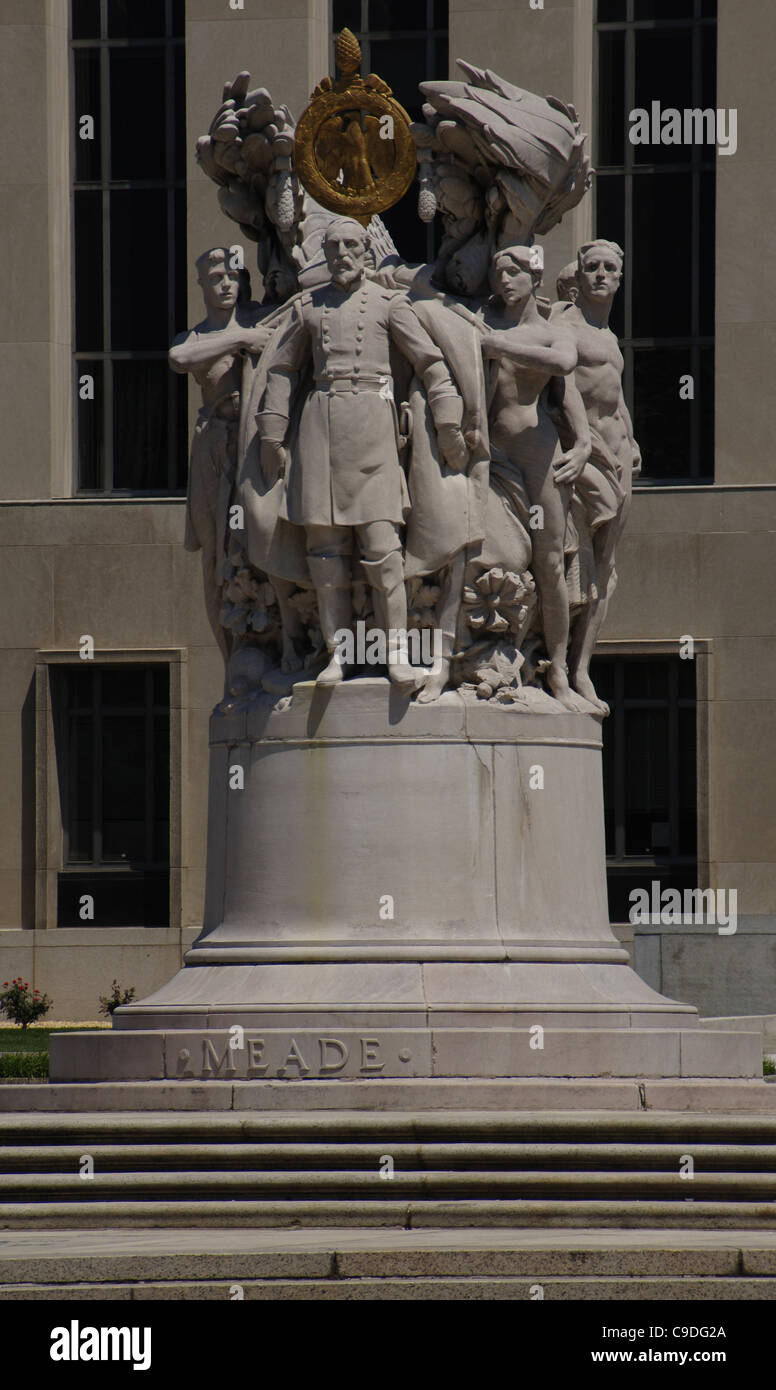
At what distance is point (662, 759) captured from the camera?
37844 millimetres

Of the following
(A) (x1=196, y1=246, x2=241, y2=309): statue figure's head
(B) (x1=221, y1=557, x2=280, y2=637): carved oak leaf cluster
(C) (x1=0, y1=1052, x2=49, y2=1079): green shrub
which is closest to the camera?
(B) (x1=221, y1=557, x2=280, y2=637): carved oak leaf cluster

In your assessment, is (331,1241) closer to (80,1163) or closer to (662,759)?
(80,1163)

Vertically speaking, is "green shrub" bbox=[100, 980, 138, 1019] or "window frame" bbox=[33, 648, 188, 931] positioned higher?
"window frame" bbox=[33, 648, 188, 931]

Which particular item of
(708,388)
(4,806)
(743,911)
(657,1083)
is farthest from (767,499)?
(657,1083)

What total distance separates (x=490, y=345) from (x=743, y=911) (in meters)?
21.1

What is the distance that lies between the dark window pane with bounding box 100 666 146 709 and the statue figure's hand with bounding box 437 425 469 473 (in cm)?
2294

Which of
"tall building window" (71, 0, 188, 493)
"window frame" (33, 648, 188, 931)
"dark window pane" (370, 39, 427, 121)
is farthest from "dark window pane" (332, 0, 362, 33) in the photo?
"window frame" (33, 648, 188, 931)

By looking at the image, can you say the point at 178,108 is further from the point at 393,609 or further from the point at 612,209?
the point at 393,609

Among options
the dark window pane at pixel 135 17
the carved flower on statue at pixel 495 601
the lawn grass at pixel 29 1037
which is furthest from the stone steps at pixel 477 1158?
the dark window pane at pixel 135 17

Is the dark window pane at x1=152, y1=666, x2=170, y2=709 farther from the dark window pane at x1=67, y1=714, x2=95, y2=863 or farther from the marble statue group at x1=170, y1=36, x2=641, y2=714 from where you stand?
the marble statue group at x1=170, y1=36, x2=641, y2=714

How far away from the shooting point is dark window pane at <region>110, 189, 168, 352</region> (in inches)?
1532

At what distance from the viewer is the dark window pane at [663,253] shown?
37.9 m

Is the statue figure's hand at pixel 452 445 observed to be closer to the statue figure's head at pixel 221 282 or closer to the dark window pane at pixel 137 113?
the statue figure's head at pixel 221 282

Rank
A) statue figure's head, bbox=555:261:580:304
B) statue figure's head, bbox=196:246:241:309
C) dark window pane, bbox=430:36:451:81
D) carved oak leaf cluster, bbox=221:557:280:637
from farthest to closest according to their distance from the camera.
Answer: dark window pane, bbox=430:36:451:81 < statue figure's head, bbox=555:261:580:304 < statue figure's head, bbox=196:246:241:309 < carved oak leaf cluster, bbox=221:557:280:637
